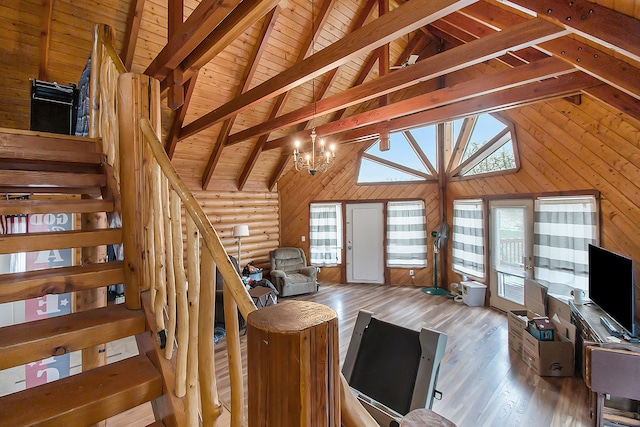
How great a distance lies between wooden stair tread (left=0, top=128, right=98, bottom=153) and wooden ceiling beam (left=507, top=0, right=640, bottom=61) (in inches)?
126

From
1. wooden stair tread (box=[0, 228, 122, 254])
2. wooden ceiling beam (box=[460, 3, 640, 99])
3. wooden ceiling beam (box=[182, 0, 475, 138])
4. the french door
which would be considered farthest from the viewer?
the french door

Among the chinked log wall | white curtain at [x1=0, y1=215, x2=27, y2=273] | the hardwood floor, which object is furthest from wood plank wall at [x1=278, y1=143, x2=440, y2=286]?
white curtain at [x1=0, y1=215, x2=27, y2=273]

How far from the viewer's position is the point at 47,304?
3.21 m

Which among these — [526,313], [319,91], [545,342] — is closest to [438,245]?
[526,313]

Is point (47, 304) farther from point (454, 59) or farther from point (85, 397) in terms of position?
point (454, 59)

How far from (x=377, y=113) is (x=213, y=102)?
3.02 m

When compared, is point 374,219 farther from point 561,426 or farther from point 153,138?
point 153,138

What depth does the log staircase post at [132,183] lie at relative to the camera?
1.55m

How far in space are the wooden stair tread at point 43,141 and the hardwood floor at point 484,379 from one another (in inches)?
101

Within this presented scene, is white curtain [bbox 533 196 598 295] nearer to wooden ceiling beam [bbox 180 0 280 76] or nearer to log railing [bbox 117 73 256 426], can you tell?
wooden ceiling beam [bbox 180 0 280 76]

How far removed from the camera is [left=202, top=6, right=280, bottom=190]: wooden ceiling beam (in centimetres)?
452

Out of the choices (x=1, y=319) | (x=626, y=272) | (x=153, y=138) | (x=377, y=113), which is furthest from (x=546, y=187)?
(x=1, y=319)

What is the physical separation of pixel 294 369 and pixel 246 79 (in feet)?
17.8

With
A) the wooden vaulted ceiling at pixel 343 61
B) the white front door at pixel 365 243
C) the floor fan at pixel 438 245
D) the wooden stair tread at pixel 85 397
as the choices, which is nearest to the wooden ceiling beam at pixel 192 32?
the wooden vaulted ceiling at pixel 343 61
